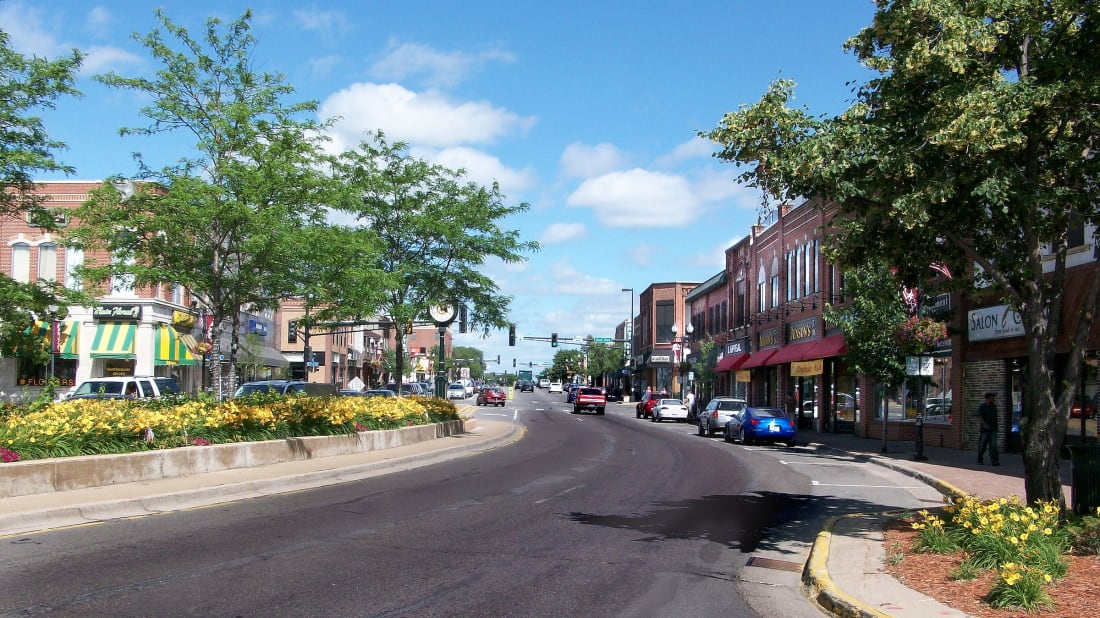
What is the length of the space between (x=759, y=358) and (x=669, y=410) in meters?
6.10

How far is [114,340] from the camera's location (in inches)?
1499

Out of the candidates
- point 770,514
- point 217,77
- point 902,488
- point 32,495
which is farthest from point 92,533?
point 902,488

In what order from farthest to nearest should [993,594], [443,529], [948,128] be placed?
[443,529] < [948,128] < [993,594]

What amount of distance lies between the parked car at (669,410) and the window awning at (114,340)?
2721cm

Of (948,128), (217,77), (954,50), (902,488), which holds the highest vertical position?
(217,77)

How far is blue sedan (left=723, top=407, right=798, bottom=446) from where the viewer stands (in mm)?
30328

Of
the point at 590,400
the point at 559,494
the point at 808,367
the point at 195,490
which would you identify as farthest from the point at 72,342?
the point at 590,400

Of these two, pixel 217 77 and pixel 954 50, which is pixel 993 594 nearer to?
pixel 954 50

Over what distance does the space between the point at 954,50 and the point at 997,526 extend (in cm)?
494

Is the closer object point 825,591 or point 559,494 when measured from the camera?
point 825,591

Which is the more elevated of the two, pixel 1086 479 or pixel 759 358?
pixel 759 358

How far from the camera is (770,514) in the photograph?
44.5 feet

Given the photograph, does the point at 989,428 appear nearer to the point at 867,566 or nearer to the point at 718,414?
the point at 718,414

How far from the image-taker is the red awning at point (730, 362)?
2073 inches
